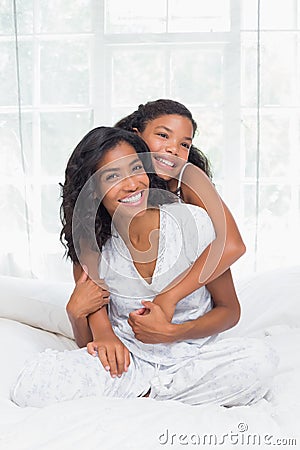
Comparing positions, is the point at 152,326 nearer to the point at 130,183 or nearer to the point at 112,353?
the point at 112,353

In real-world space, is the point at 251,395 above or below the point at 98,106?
below

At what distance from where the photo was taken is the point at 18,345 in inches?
81.0

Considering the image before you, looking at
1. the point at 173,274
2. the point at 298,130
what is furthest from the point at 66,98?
the point at 173,274

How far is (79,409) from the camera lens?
1475 mm

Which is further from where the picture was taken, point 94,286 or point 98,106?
point 98,106

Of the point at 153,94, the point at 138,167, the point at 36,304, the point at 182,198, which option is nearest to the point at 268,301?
the point at 182,198

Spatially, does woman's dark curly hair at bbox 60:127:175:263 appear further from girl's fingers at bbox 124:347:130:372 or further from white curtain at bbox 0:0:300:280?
white curtain at bbox 0:0:300:280

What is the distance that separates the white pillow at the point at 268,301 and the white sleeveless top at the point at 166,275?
1.61 ft

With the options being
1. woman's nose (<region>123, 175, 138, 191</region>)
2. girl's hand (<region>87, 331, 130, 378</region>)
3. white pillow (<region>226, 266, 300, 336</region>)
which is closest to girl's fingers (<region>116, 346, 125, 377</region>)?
girl's hand (<region>87, 331, 130, 378</region>)

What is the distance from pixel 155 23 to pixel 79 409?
7.52ft

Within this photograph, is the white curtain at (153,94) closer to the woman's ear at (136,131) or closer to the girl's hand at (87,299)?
the woman's ear at (136,131)

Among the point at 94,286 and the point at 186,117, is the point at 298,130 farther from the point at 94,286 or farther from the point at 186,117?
the point at 94,286

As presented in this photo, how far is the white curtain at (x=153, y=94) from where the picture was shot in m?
3.39

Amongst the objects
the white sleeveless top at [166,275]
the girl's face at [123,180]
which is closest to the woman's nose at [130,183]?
the girl's face at [123,180]
